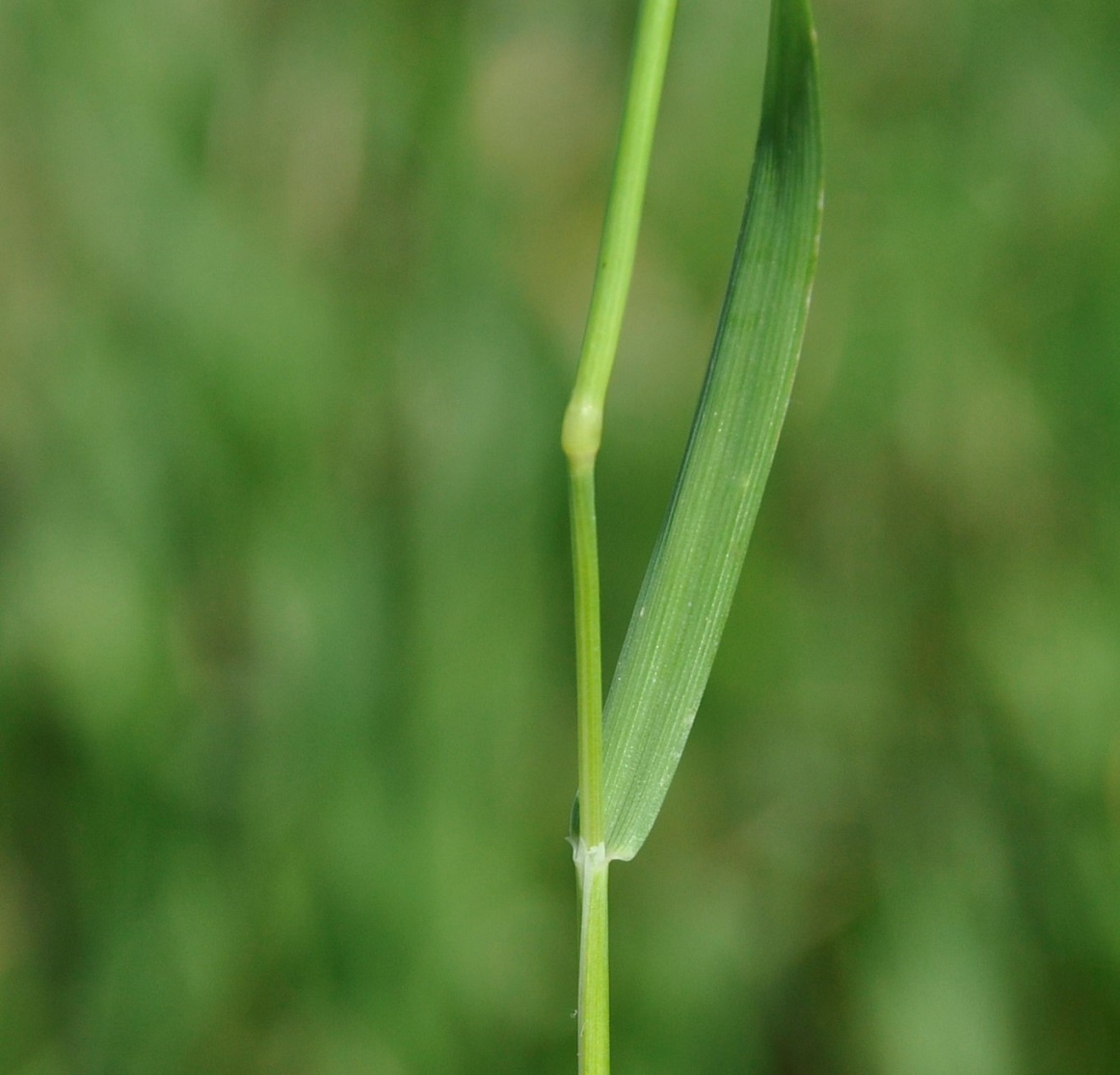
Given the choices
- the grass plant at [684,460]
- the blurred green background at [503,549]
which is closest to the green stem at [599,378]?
the grass plant at [684,460]

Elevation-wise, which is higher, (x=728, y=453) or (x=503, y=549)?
(x=728, y=453)

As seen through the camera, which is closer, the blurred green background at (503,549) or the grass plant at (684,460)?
the grass plant at (684,460)

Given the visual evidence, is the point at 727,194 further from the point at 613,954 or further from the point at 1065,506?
the point at 613,954

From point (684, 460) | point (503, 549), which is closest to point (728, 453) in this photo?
point (684, 460)

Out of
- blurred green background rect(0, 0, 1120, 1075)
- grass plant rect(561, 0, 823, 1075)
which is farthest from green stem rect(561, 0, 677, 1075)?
blurred green background rect(0, 0, 1120, 1075)

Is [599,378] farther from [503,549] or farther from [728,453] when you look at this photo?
[503,549]

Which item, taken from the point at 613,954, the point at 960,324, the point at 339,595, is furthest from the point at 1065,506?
the point at 339,595

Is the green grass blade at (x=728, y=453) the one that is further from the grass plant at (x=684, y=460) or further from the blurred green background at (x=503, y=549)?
the blurred green background at (x=503, y=549)
